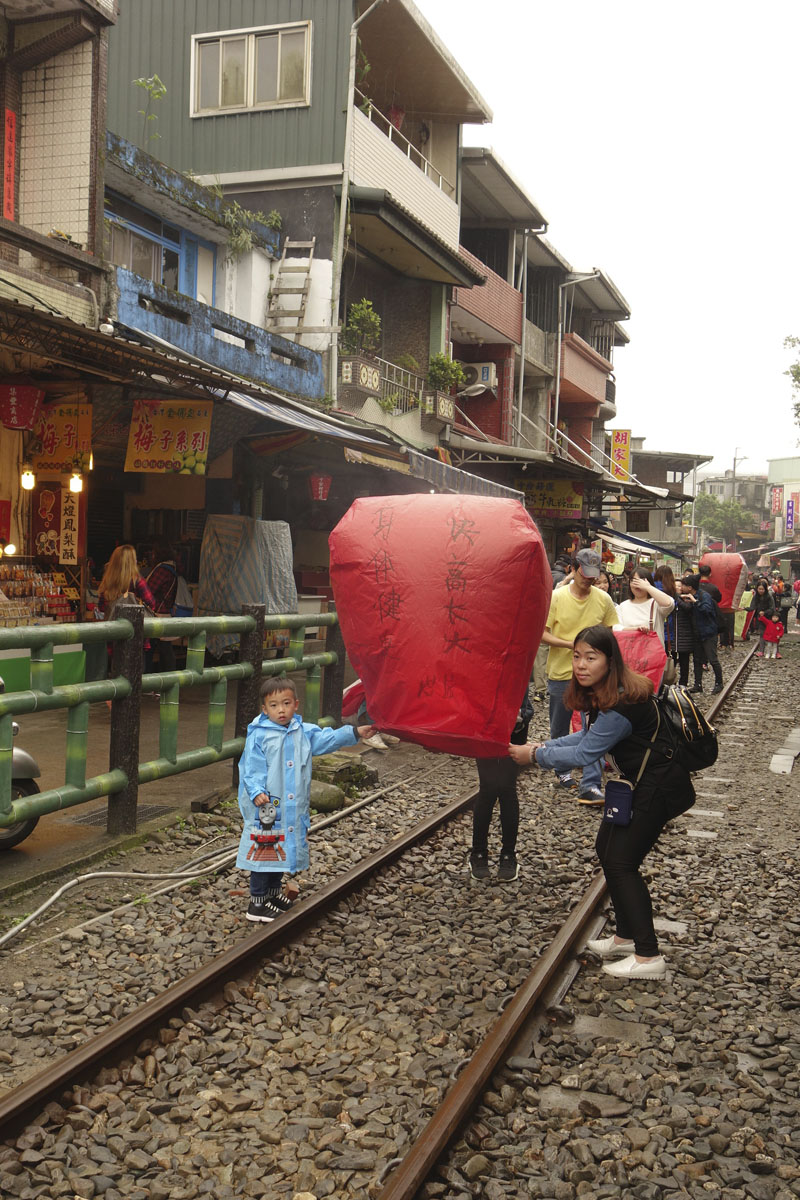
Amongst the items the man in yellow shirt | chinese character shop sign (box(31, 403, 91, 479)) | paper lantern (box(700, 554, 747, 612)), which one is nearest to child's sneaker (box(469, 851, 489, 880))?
the man in yellow shirt

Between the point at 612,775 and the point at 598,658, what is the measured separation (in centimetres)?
64

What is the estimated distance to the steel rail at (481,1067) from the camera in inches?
124

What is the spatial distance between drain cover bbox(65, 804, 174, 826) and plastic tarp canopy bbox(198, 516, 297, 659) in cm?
559

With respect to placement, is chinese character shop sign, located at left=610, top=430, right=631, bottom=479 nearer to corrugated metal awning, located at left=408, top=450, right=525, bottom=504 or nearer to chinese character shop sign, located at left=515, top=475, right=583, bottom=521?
chinese character shop sign, located at left=515, top=475, right=583, bottom=521

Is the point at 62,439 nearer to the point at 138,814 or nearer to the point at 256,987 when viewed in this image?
the point at 138,814

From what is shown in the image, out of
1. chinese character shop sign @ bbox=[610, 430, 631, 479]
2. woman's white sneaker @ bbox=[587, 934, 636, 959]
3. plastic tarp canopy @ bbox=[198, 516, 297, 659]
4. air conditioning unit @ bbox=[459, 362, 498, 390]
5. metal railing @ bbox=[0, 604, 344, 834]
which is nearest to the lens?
woman's white sneaker @ bbox=[587, 934, 636, 959]

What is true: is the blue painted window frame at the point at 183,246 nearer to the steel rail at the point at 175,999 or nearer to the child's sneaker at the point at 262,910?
the steel rail at the point at 175,999

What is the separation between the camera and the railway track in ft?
10.8

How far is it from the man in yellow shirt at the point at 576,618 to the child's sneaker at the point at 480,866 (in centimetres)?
202

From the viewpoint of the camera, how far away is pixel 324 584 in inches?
671

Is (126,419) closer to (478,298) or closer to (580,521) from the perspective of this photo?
(478,298)

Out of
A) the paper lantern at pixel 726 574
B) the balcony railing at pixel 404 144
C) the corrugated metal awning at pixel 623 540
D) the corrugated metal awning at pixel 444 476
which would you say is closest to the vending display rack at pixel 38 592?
the corrugated metal awning at pixel 444 476

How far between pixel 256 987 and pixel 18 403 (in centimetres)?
738

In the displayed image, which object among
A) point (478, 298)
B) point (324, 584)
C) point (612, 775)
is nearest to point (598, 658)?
point (612, 775)
